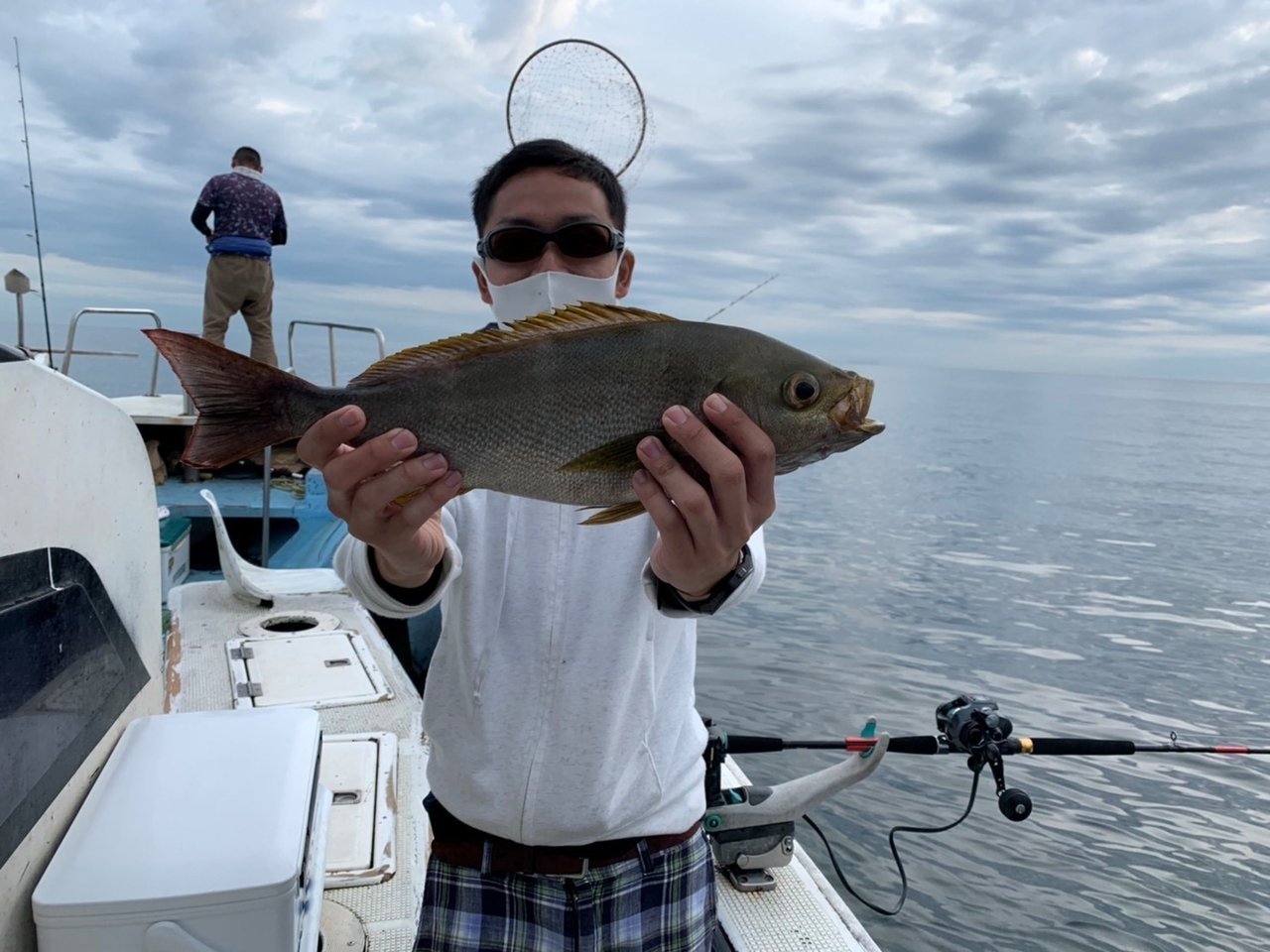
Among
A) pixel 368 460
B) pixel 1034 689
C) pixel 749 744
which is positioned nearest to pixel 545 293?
pixel 368 460

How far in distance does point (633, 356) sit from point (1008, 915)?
6.25 meters

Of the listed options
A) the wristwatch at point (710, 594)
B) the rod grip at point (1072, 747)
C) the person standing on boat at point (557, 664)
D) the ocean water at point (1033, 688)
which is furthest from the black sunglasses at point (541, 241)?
the ocean water at point (1033, 688)

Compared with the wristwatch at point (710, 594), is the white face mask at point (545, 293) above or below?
above

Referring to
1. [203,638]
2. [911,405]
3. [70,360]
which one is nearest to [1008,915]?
[203,638]

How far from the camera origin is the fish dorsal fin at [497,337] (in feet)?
6.57

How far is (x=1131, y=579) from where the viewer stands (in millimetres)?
16172

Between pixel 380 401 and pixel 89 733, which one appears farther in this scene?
pixel 89 733

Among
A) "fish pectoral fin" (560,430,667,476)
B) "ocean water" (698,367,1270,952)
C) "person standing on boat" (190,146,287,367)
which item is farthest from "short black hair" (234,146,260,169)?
"fish pectoral fin" (560,430,667,476)

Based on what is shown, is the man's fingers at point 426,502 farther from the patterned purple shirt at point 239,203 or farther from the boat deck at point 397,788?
the patterned purple shirt at point 239,203

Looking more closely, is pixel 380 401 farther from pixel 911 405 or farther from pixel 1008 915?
pixel 911 405

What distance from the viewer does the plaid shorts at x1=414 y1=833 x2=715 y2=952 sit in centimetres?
204

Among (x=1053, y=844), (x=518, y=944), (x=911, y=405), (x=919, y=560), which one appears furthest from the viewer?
(x=911, y=405)

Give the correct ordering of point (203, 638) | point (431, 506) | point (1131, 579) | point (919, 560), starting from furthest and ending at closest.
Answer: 1. point (919, 560)
2. point (1131, 579)
3. point (203, 638)
4. point (431, 506)

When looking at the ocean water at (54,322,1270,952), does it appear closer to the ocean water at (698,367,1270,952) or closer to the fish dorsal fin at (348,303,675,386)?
the ocean water at (698,367,1270,952)
